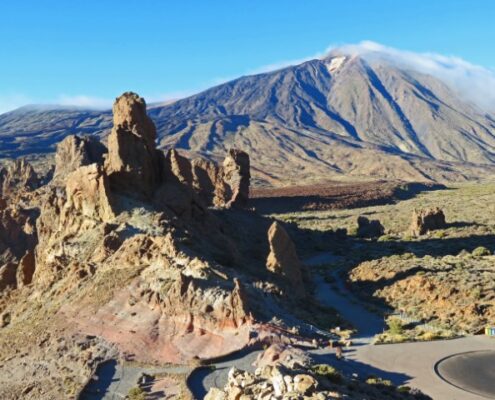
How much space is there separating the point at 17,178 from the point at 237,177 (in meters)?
52.0

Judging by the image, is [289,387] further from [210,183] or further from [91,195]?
[210,183]

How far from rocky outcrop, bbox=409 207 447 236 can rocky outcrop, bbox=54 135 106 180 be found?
49.2 metres

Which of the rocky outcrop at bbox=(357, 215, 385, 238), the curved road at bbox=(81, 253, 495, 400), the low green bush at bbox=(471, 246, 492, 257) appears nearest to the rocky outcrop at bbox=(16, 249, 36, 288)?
the curved road at bbox=(81, 253, 495, 400)

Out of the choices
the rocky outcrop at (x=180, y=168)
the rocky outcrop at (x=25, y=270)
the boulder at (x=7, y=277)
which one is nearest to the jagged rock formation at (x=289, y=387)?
the rocky outcrop at (x=25, y=270)

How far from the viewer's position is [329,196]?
128625 millimetres

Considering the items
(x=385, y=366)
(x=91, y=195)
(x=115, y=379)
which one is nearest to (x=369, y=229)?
(x=91, y=195)

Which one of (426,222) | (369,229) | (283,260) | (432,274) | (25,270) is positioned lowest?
(369,229)

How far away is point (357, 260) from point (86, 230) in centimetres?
2823

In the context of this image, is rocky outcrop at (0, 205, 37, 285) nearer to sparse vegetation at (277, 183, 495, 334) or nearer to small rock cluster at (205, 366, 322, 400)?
sparse vegetation at (277, 183, 495, 334)

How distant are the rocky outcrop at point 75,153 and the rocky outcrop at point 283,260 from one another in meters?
57.6

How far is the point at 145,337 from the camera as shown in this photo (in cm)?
2542

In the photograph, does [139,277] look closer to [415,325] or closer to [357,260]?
[415,325]

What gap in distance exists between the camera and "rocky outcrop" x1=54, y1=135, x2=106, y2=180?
3659 inches

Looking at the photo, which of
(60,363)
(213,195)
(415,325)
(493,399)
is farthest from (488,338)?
(213,195)
